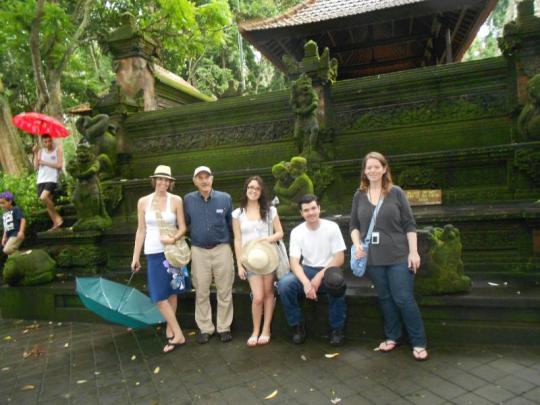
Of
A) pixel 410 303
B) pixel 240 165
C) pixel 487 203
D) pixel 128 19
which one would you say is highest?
pixel 128 19

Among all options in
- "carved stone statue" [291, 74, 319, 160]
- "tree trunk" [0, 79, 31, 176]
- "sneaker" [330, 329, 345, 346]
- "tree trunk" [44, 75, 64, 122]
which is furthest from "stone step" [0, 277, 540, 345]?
"tree trunk" [0, 79, 31, 176]

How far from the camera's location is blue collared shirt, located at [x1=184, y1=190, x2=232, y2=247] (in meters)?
4.12

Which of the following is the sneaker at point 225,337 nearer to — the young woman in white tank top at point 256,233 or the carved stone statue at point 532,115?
the young woman in white tank top at point 256,233

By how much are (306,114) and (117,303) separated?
4023mm

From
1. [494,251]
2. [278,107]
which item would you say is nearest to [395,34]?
[278,107]

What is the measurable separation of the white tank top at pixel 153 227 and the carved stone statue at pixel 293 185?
1604 millimetres

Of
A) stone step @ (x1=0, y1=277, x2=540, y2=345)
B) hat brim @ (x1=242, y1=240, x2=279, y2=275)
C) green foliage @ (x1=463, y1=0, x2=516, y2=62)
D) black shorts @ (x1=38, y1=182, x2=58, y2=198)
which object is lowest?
stone step @ (x1=0, y1=277, x2=540, y2=345)

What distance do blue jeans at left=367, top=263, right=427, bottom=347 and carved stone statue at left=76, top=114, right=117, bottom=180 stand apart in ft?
19.4

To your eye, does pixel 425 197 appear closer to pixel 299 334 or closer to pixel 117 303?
pixel 299 334

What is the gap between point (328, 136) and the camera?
22.6 ft

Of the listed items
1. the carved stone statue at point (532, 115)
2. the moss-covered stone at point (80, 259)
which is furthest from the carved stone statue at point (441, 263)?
the moss-covered stone at point (80, 259)

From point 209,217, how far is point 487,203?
3844mm

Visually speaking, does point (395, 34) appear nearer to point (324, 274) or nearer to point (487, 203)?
point (487, 203)

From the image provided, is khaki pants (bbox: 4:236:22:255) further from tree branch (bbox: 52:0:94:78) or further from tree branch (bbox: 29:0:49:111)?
tree branch (bbox: 52:0:94:78)
